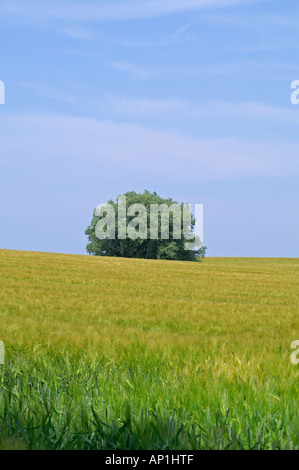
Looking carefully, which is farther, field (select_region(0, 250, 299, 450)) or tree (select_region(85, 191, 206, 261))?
tree (select_region(85, 191, 206, 261))

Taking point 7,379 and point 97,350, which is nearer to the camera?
point 7,379

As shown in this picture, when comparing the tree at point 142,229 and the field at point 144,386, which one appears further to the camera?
the tree at point 142,229

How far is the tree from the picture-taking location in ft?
193

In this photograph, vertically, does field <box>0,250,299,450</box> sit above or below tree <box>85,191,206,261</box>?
below

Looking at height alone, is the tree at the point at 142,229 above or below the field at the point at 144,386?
above

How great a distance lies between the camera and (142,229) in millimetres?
59375

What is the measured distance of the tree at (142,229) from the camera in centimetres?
5894

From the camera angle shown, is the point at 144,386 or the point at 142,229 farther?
the point at 142,229

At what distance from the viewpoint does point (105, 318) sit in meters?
10.3

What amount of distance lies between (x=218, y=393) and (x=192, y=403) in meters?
0.33
